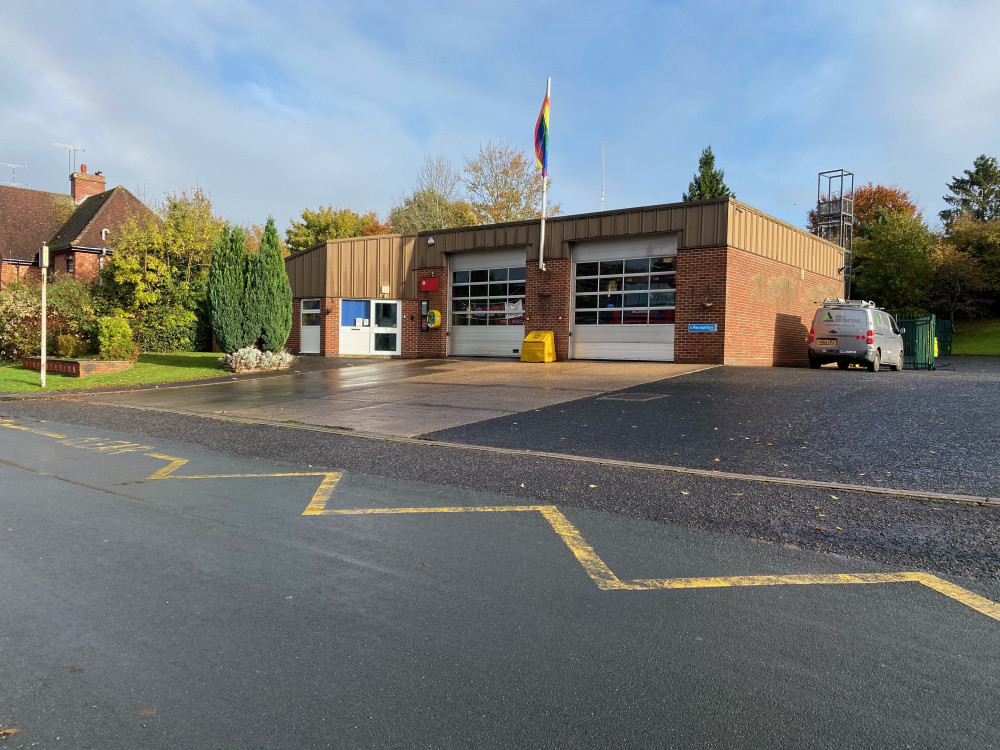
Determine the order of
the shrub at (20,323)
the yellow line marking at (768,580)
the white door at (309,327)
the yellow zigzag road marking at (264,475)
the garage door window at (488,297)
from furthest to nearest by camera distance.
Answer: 1. the white door at (309,327)
2. the garage door window at (488,297)
3. the shrub at (20,323)
4. the yellow zigzag road marking at (264,475)
5. the yellow line marking at (768,580)

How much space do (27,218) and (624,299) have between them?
41.8m

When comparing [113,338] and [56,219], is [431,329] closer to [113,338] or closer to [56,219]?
[113,338]

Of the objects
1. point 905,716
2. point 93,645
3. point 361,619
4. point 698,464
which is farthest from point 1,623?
point 698,464

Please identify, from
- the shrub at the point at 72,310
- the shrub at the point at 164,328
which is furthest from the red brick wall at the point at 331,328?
the shrub at the point at 72,310

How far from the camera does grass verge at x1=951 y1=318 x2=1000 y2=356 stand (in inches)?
1259

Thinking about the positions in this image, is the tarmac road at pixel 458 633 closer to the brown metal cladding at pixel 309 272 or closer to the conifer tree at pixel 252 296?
the conifer tree at pixel 252 296

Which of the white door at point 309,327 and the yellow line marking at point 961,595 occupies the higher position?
the white door at point 309,327

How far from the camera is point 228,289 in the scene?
18688mm

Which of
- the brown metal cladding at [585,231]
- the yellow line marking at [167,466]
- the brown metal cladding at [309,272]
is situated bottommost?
the yellow line marking at [167,466]

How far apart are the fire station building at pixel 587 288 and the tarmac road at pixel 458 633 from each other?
45.9 ft

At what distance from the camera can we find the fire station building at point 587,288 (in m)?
18.3

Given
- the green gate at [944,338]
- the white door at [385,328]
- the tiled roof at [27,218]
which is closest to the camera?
the white door at [385,328]

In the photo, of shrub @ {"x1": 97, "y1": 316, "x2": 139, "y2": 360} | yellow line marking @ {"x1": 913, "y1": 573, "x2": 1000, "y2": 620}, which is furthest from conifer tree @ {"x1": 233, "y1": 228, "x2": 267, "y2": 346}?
yellow line marking @ {"x1": 913, "y1": 573, "x2": 1000, "y2": 620}

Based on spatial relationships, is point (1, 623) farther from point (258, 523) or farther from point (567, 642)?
point (567, 642)
